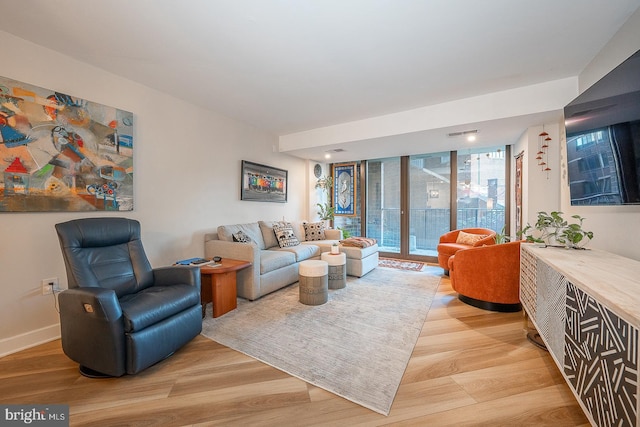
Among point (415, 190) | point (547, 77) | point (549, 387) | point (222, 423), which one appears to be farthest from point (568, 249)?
point (415, 190)

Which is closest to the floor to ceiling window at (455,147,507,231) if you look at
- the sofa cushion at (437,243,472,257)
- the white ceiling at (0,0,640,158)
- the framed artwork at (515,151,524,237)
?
the framed artwork at (515,151,524,237)

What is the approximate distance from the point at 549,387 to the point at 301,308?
82.3 inches

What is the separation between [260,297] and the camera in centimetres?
315

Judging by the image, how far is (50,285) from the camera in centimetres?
220

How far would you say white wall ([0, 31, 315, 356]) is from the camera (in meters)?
2.04

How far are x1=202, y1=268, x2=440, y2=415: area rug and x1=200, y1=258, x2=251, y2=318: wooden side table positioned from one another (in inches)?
4.0

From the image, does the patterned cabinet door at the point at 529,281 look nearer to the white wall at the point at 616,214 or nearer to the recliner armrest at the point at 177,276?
the white wall at the point at 616,214

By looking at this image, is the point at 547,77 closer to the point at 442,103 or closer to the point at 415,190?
the point at 442,103

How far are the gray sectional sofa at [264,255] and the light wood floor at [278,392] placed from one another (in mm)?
975

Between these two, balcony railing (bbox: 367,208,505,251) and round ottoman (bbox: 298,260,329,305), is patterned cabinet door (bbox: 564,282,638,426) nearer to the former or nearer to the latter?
round ottoman (bbox: 298,260,329,305)

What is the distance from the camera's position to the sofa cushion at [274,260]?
3.14m

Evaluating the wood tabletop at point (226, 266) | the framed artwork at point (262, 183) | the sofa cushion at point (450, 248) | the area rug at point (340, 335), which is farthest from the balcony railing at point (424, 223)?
the wood tabletop at point (226, 266)

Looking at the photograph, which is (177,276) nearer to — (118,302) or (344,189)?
(118,302)

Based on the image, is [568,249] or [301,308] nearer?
[568,249]
